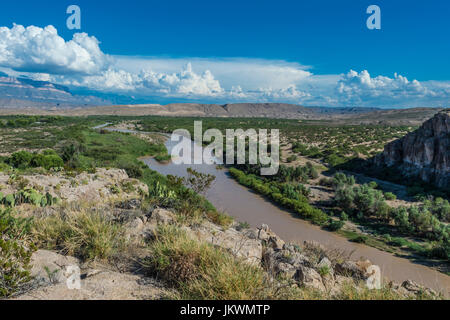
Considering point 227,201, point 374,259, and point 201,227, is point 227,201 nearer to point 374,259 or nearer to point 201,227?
point 374,259

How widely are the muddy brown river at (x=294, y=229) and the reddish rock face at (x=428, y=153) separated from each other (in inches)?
452

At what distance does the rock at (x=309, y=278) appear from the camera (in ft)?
17.8

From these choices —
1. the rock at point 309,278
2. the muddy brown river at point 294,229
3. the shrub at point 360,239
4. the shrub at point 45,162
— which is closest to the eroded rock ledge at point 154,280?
the rock at point 309,278

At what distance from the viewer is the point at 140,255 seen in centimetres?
520

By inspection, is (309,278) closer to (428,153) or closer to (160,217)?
(160,217)

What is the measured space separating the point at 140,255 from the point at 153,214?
9.02 ft

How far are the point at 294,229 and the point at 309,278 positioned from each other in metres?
10.7

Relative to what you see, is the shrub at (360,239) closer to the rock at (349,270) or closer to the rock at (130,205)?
the rock at (349,270)

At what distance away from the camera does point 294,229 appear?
52.1 feet

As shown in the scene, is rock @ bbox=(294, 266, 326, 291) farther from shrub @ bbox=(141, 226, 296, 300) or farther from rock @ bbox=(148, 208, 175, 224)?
rock @ bbox=(148, 208, 175, 224)

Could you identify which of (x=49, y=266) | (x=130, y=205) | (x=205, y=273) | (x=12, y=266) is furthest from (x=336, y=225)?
(x=12, y=266)
